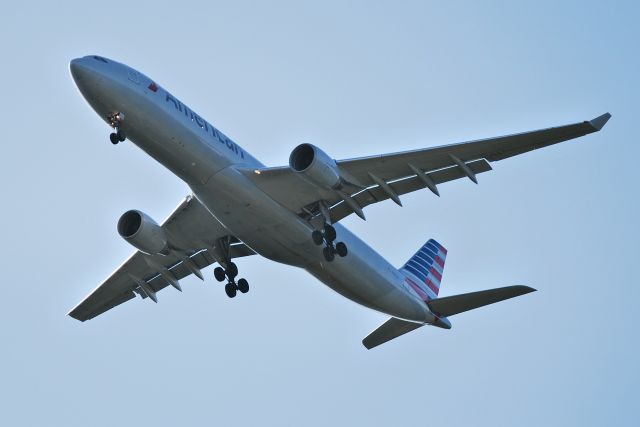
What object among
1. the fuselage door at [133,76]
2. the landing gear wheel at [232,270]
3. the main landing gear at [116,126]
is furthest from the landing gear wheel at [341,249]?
the fuselage door at [133,76]

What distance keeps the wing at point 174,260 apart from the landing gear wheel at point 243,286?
105cm

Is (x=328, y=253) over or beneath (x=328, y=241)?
beneath

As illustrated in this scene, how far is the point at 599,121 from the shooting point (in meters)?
31.9

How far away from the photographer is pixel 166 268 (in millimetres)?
42750

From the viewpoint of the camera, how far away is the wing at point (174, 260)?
38938mm

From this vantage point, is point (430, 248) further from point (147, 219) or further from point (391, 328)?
point (147, 219)

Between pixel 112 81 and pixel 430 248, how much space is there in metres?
18.9

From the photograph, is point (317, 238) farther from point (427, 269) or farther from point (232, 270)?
point (427, 269)

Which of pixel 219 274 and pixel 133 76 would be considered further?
pixel 219 274

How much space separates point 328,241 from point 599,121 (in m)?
10.1

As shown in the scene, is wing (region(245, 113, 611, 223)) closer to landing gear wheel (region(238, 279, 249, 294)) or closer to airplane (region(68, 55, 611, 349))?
airplane (region(68, 55, 611, 349))

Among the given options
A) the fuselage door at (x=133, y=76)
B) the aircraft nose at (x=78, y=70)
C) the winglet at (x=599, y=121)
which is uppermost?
the fuselage door at (x=133, y=76)

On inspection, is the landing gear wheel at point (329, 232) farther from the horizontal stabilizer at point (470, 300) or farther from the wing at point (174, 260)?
the horizontal stabilizer at point (470, 300)

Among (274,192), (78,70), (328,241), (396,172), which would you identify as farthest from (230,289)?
(78,70)
